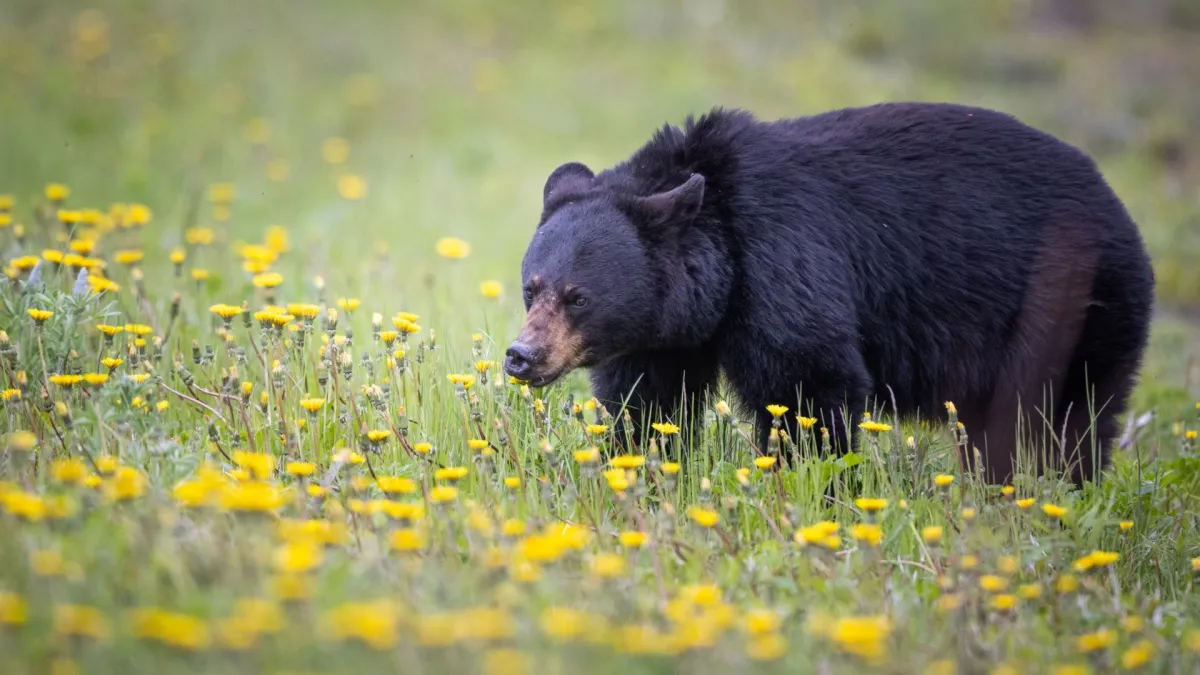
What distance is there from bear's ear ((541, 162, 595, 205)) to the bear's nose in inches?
29.2

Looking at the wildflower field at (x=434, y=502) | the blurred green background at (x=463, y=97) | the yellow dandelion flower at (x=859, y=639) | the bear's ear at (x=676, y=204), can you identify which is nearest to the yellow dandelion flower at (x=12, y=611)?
the wildflower field at (x=434, y=502)

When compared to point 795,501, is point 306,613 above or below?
above

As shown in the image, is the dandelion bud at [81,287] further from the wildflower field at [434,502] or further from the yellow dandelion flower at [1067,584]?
the yellow dandelion flower at [1067,584]

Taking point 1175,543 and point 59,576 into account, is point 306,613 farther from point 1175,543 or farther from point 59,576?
point 1175,543

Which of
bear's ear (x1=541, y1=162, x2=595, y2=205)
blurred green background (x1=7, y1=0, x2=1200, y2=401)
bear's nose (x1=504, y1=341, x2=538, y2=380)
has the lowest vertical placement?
bear's nose (x1=504, y1=341, x2=538, y2=380)

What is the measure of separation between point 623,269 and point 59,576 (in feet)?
7.89

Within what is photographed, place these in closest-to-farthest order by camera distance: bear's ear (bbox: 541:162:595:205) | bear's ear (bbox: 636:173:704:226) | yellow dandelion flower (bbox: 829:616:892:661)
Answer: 1. yellow dandelion flower (bbox: 829:616:892:661)
2. bear's ear (bbox: 636:173:704:226)
3. bear's ear (bbox: 541:162:595:205)

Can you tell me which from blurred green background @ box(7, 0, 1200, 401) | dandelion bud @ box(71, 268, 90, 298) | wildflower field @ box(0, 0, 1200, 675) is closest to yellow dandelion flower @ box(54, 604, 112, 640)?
wildflower field @ box(0, 0, 1200, 675)

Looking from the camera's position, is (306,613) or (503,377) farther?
(503,377)

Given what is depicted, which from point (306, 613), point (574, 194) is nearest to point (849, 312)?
point (574, 194)

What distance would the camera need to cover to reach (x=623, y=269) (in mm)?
4191

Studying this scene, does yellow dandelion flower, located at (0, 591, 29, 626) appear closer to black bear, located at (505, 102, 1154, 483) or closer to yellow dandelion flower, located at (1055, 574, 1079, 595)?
black bear, located at (505, 102, 1154, 483)

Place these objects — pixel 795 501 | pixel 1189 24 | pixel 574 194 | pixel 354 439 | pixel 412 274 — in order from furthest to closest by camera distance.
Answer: pixel 1189 24 → pixel 412 274 → pixel 574 194 → pixel 354 439 → pixel 795 501

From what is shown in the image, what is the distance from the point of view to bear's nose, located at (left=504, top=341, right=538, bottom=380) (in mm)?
3934
